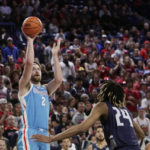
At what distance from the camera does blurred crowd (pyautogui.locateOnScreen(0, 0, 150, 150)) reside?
10.4 metres

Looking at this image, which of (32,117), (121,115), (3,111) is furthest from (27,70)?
(3,111)

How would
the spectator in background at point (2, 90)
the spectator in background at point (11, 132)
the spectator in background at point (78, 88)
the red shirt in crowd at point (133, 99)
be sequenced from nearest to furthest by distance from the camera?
the spectator in background at point (11, 132) < the spectator in background at point (2, 90) < the spectator in background at point (78, 88) < the red shirt in crowd at point (133, 99)

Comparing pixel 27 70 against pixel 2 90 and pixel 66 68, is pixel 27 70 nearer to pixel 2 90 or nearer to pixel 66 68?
pixel 2 90

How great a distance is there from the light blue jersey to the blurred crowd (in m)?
3.05

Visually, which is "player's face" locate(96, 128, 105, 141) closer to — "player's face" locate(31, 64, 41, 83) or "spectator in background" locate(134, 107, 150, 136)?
"spectator in background" locate(134, 107, 150, 136)

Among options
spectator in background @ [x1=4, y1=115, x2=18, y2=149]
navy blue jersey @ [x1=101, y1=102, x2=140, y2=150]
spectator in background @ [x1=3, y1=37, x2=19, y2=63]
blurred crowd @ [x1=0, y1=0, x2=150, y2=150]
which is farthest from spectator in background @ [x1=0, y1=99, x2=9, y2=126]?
navy blue jersey @ [x1=101, y1=102, x2=140, y2=150]

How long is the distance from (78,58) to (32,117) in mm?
8602

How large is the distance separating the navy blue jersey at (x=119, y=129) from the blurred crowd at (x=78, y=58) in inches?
159

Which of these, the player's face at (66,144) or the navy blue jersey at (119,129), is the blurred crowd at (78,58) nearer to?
the player's face at (66,144)

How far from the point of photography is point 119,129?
187 inches

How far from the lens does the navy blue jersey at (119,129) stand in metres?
4.71

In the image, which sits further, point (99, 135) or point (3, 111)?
point (3, 111)

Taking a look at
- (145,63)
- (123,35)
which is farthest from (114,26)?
(145,63)

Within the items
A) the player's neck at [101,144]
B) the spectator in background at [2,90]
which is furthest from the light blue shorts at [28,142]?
the spectator in background at [2,90]
